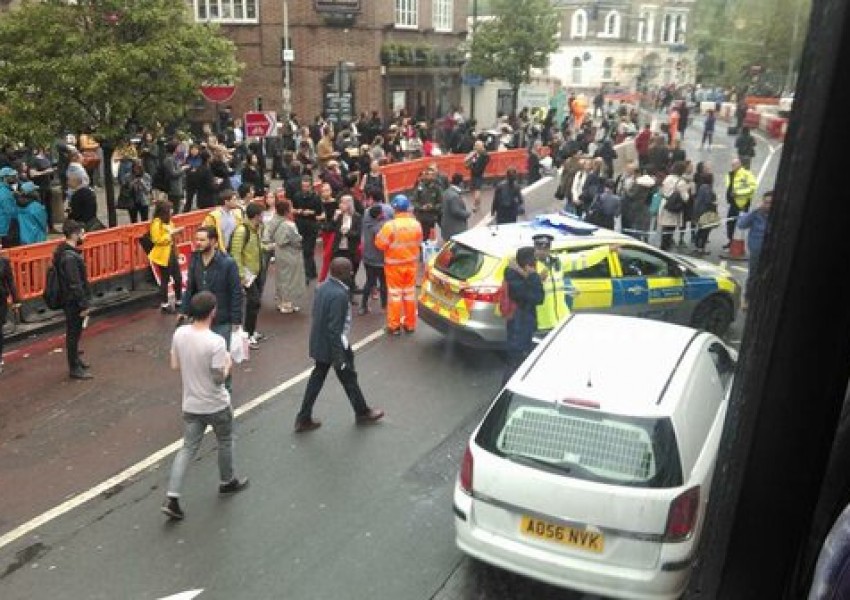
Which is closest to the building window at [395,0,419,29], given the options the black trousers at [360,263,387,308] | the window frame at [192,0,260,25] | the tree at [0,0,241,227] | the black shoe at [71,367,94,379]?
the window frame at [192,0,260,25]

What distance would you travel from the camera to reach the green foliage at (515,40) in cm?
3259

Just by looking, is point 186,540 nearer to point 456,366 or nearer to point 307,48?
point 456,366

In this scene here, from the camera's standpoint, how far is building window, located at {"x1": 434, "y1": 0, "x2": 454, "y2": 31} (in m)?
35.7

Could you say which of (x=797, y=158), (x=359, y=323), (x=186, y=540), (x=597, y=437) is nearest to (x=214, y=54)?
(x=359, y=323)

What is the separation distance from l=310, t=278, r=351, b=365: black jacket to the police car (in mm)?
2061

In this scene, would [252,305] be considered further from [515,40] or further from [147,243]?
[515,40]

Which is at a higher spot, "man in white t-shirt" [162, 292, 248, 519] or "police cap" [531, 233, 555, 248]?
"police cap" [531, 233, 555, 248]

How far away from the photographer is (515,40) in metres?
33.0

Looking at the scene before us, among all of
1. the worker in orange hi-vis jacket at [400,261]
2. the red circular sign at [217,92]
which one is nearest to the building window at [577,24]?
the red circular sign at [217,92]

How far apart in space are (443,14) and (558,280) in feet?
98.3

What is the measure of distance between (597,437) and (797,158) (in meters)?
3.72

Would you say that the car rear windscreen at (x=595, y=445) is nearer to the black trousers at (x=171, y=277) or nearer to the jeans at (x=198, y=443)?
the jeans at (x=198, y=443)

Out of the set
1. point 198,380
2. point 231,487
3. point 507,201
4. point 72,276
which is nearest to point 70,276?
point 72,276

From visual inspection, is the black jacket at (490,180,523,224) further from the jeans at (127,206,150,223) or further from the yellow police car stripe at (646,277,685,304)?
the jeans at (127,206,150,223)
